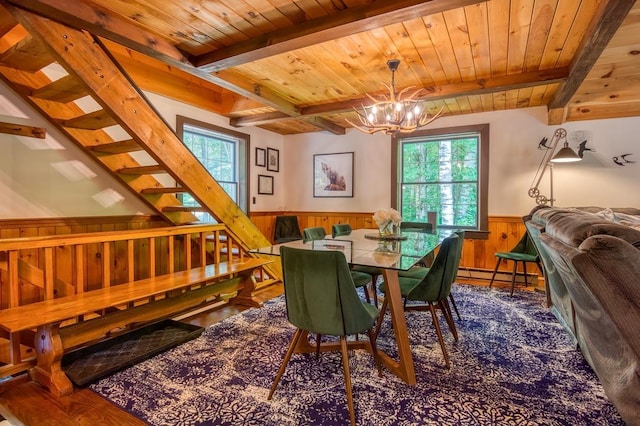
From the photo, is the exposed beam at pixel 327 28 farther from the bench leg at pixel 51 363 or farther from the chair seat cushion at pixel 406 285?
the bench leg at pixel 51 363

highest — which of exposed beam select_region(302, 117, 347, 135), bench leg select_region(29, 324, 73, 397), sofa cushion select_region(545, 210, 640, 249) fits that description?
exposed beam select_region(302, 117, 347, 135)

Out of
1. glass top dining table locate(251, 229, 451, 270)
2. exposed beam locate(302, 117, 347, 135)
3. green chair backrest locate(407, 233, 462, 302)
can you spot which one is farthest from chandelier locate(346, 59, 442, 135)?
exposed beam locate(302, 117, 347, 135)

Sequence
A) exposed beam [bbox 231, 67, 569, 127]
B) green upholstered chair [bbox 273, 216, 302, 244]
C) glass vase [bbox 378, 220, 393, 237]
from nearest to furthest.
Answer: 1. glass vase [bbox 378, 220, 393, 237]
2. exposed beam [bbox 231, 67, 569, 127]
3. green upholstered chair [bbox 273, 216, 302, 244]

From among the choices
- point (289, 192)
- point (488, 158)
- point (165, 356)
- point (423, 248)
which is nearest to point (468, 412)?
point (423, 248)

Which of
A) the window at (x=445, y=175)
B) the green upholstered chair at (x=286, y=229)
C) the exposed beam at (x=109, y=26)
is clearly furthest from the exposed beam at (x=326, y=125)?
the exposed beam at (x=109, y=26)

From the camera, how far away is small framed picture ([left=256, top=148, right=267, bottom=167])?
531 centimetres

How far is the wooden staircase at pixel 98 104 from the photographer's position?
6.72 ft

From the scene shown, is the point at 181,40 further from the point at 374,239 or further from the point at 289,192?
the point at 289,192

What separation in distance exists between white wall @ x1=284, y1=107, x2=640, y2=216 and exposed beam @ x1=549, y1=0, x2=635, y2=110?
1007 mm

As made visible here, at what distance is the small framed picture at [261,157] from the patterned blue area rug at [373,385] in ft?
10.5

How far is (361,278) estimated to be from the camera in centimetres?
277

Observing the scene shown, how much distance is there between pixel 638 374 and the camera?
115cm

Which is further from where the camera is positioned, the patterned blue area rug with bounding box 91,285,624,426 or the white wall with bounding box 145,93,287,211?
the white wall with bounding box 145,93,287,211

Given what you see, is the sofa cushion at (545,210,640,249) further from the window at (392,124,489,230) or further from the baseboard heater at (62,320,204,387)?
the window at (392,124,489,230)
